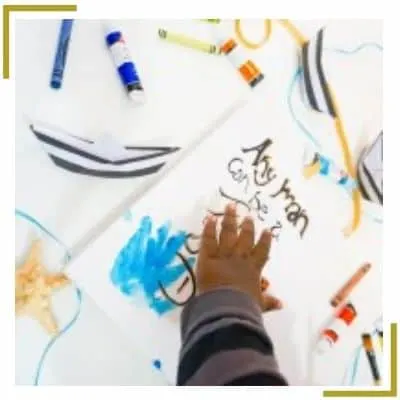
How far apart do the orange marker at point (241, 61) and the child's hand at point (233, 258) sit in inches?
6.2

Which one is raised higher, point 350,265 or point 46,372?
point 350,265

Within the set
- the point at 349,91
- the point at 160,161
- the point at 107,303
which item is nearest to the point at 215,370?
the point at 107,303

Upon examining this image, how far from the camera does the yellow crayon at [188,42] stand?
0.86 m

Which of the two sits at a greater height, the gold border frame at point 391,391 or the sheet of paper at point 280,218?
the sheet of paper at point 280,218

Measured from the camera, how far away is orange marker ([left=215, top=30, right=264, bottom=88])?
34.2 inches

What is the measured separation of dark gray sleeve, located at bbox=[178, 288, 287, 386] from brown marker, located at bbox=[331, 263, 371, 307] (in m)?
0.10

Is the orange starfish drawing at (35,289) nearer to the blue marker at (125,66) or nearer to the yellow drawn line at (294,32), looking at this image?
the blue marker at (125,66)

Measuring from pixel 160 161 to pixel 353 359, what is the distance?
1.10 feet

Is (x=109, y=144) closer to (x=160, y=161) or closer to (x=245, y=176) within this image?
(x=160, y=161)

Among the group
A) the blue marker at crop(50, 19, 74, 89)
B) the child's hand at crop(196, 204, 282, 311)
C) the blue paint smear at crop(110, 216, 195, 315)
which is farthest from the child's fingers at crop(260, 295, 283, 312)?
the blue marker at crop(50, 19, 74, 89)

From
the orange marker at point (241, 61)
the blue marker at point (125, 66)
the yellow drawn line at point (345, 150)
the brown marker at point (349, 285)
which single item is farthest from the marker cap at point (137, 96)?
the brown marker at point (349, 285)

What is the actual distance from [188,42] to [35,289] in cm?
35

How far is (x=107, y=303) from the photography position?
847mm

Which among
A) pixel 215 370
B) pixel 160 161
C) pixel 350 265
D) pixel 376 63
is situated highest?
pixel 376 63
